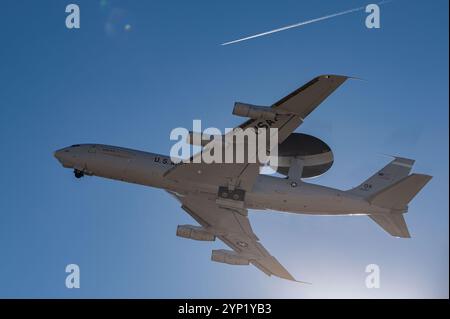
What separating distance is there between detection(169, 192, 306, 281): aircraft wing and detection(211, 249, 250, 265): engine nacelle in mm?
238

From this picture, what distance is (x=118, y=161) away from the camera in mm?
38375

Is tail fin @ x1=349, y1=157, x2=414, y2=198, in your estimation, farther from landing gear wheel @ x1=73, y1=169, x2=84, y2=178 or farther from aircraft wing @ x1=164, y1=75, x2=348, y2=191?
landing gear wheel @ x1=73, y1=169, x2=84, y2=178

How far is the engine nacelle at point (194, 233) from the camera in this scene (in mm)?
41312

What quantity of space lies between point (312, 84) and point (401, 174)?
16.5 meters

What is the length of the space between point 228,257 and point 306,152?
991 cm

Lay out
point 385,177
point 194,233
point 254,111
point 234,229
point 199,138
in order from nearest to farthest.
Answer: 1. point 254,111
2. point 199,138
3. point 194,233
4. point 234,229
5. point 385,177

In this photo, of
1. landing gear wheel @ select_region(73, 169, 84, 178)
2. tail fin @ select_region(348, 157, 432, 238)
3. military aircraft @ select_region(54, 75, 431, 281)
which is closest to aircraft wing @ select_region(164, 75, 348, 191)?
military aircraft @ select_region(54, 75, 431, 281)

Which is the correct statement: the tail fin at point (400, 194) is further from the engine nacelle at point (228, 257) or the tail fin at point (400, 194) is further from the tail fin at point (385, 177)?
the engine nacelle at point (228, 257)

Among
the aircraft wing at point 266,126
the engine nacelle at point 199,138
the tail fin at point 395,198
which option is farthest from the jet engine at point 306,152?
the engine nacelle at point 199,138

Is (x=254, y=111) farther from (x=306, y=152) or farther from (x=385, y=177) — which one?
(x=385, y=177)

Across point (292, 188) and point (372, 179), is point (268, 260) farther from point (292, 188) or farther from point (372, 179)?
point (372, 179)

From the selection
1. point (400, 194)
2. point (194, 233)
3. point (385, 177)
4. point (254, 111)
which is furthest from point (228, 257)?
point (254, 111)

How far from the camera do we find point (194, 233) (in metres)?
41.4
